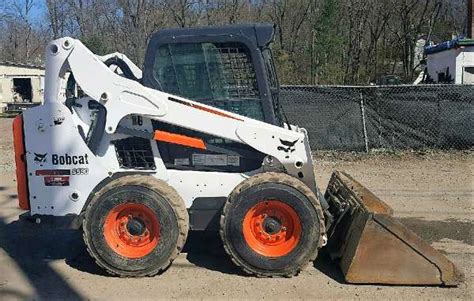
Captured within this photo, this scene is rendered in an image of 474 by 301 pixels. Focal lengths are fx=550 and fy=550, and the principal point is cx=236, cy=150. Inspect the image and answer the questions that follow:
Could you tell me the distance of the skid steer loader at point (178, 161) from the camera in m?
5.43

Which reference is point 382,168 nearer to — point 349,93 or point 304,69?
point 349,93

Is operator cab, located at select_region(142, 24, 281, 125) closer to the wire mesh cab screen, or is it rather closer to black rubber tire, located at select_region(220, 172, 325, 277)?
the wire mesh cab screen

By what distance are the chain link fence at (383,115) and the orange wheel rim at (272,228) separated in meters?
7.33

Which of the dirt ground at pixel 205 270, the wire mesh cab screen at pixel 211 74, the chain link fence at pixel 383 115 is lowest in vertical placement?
the dirt ground at pixel 205 270

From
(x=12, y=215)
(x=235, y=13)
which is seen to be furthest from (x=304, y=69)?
(x=12, y=215)

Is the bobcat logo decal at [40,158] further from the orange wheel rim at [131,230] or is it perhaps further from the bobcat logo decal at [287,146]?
the bobcat logo decal at [287,146]

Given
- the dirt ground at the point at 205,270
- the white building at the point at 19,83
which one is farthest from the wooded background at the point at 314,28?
the dirt ground at the point at 205,270

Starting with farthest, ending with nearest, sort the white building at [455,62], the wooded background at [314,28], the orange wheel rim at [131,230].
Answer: the wooded background at [314,28] < the white building at [455,62] < the orange wheel rim at [131,230]

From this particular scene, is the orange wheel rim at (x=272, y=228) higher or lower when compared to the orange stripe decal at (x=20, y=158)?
lower

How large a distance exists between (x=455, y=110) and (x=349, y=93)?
234cm

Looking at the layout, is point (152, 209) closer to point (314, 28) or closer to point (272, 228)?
point (272, 228)

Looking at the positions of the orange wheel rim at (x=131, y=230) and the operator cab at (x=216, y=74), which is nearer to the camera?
the orange wheel rim at (x=131, y=230)

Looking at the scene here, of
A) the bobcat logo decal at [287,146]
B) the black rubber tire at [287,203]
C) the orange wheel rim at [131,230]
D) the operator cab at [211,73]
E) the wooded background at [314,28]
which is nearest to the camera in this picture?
the black rubber tire at [287,203]

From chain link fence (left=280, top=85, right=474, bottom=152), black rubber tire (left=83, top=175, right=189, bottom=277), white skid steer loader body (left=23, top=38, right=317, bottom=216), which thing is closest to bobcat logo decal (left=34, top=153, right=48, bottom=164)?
white skid steer loader body (left=23, top=38, right=317, bottom=216)
